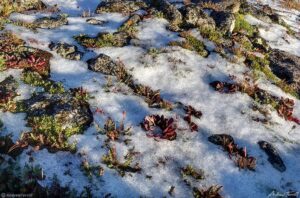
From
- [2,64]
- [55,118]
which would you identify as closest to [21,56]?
[2,64]

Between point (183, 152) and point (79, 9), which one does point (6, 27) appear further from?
point (183, 152)

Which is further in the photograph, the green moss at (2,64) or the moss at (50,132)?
the green moss at (2,64)

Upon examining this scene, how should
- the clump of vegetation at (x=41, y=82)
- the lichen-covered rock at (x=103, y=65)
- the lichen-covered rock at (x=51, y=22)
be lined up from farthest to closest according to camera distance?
the lichen-covered rock at (x=51, y=22) < the lichen-covered rock at (x=103, y=65) < the clump of vegetation at (x=41, y=82)

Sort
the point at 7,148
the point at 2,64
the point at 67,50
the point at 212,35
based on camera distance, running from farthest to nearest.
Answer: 1. the point at 212,35
2. the point at 67,50
3. the point at 2,64
4. the point at 7,148

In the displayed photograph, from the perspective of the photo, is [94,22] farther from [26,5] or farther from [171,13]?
[171,13]

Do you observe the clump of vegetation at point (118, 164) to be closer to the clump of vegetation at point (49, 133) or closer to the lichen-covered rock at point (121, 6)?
the clump of vegetation at point (49, 133)

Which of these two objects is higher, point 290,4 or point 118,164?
point 290,4

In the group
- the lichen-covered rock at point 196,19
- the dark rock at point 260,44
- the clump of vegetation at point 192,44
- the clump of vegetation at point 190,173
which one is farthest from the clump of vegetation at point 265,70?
the clump of vegetation at point 190,173

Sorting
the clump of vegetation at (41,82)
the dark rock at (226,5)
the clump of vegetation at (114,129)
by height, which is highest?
the dark rock at (226,5)
